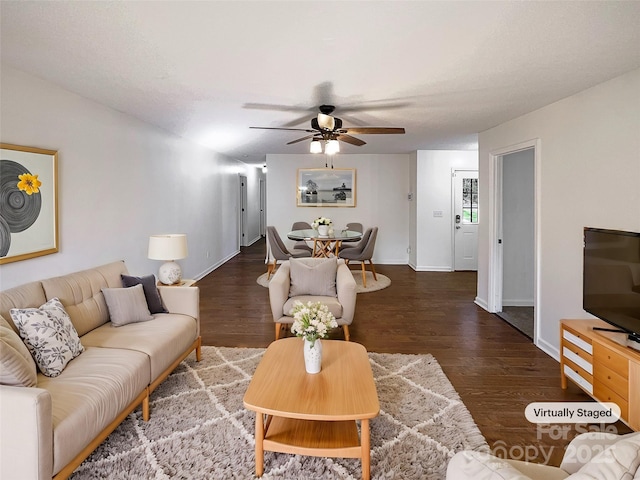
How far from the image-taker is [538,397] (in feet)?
8.91

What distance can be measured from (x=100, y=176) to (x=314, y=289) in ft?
7.55

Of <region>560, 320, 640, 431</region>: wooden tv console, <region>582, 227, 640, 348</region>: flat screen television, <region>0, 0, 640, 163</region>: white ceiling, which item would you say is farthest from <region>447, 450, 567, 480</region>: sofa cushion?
<region>0, 0, 640, 163</region>: white ceiling

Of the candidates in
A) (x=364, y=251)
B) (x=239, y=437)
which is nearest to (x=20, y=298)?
(x=239, y=437)

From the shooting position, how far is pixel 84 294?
9.16 ft

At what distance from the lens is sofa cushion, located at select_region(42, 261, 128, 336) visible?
8.49 feet

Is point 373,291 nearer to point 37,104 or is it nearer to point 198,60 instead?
point 198,60

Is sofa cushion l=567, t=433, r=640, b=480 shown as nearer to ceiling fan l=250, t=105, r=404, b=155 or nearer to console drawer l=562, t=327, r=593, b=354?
console drawer l=562, t=327, r=593, b=354

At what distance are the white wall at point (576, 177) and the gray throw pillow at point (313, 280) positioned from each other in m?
2.06

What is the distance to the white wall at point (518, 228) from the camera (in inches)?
194

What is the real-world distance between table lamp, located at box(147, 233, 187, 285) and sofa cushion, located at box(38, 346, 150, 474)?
1.14 meters

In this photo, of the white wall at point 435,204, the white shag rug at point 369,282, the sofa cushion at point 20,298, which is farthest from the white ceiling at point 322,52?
the white wall at point 435,204

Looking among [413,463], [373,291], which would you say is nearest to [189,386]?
[413,463]

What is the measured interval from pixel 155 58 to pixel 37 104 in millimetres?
1093

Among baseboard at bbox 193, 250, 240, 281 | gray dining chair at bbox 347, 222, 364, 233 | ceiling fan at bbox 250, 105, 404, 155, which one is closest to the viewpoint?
ceiling fan at bbox 250, 105, 404, 155
